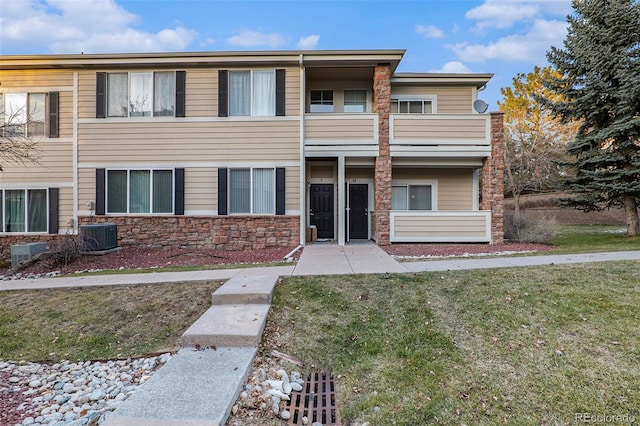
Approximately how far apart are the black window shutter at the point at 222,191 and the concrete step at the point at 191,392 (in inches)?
285

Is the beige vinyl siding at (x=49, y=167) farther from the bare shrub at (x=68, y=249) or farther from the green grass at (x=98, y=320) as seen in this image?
the green grass at (x=98, y=320)

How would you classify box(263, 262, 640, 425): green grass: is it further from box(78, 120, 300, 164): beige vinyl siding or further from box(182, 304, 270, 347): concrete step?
box(78, 120, 300, 164): beige vinyl siding

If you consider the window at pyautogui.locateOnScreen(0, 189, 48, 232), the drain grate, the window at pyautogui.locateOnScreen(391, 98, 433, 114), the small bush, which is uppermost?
the window at pyautogui.locateOnScreen(391, 98, 433, 114)

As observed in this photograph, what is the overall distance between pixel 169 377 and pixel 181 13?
→ 1319 cm

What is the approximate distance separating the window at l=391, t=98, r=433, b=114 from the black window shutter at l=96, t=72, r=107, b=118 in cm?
949

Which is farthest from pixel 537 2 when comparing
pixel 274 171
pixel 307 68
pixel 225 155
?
pixel 225 155

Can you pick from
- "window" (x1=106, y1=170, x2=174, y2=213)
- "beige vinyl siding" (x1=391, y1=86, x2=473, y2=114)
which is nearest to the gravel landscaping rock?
"window" (x1=106, y1=170, x2=174, y2=213)

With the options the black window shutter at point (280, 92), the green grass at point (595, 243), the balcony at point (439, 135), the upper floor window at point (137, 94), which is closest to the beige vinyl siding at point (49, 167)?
the upper floor window at point (137, 94)

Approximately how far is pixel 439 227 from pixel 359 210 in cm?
293

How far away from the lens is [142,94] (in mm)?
10539

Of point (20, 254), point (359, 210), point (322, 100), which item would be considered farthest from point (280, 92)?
point (20, 254)

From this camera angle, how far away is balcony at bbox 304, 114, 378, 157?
33.5 ft

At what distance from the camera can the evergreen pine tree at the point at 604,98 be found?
10.4m

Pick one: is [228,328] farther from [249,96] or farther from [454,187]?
[454,187]
